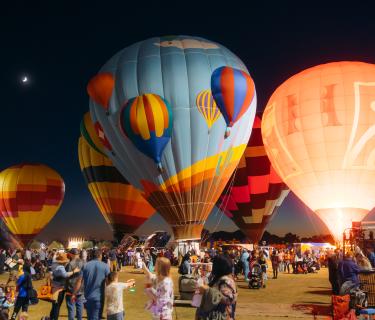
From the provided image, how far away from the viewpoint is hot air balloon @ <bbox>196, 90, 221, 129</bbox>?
64.6ft

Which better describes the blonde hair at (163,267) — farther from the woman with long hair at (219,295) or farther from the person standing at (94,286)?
the person standing at (94,286)

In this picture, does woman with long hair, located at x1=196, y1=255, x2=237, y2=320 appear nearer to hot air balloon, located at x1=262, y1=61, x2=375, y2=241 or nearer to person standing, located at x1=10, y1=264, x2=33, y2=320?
person standing, located at x1=10, y1=264, x2=33, y2=320

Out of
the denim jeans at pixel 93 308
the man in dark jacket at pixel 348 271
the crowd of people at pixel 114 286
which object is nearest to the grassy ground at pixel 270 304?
the man in dark jacket at pixel 348 271

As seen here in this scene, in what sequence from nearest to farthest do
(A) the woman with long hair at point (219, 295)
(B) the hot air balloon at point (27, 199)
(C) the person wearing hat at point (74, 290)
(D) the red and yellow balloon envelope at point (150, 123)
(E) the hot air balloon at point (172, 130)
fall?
(A) the woman with long hair at point (219, 295) < (C) the person wearing hat at point (74, 290) < (D) the red and yellow balloon envelope at point (150, 123) < (E) the hot air balloon at point (172, 130) < (B) the hot air balloon at point (27, 199)

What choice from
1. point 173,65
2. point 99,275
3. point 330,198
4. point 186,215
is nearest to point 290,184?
point 330,198

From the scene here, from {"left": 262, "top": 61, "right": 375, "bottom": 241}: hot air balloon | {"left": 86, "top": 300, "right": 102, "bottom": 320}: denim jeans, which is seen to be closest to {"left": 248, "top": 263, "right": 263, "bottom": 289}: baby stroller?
{"left": 262, "top": 61, "right": 375, "bottom": 241}: hot air balloon

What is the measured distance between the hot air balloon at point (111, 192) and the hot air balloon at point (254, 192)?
18.1 feet

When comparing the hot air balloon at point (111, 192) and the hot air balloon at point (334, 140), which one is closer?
the hot air balloon at point (334, 140)

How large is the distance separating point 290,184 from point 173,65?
26.0 ft

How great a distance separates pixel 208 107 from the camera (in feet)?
64.8

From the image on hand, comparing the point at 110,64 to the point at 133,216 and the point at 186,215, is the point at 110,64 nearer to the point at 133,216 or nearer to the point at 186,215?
the point at 186,215

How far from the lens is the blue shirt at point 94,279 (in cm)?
694

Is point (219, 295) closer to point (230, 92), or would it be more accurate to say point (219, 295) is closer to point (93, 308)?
point (93, 308)

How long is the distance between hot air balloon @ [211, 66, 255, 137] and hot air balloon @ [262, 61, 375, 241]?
2.43 meters
